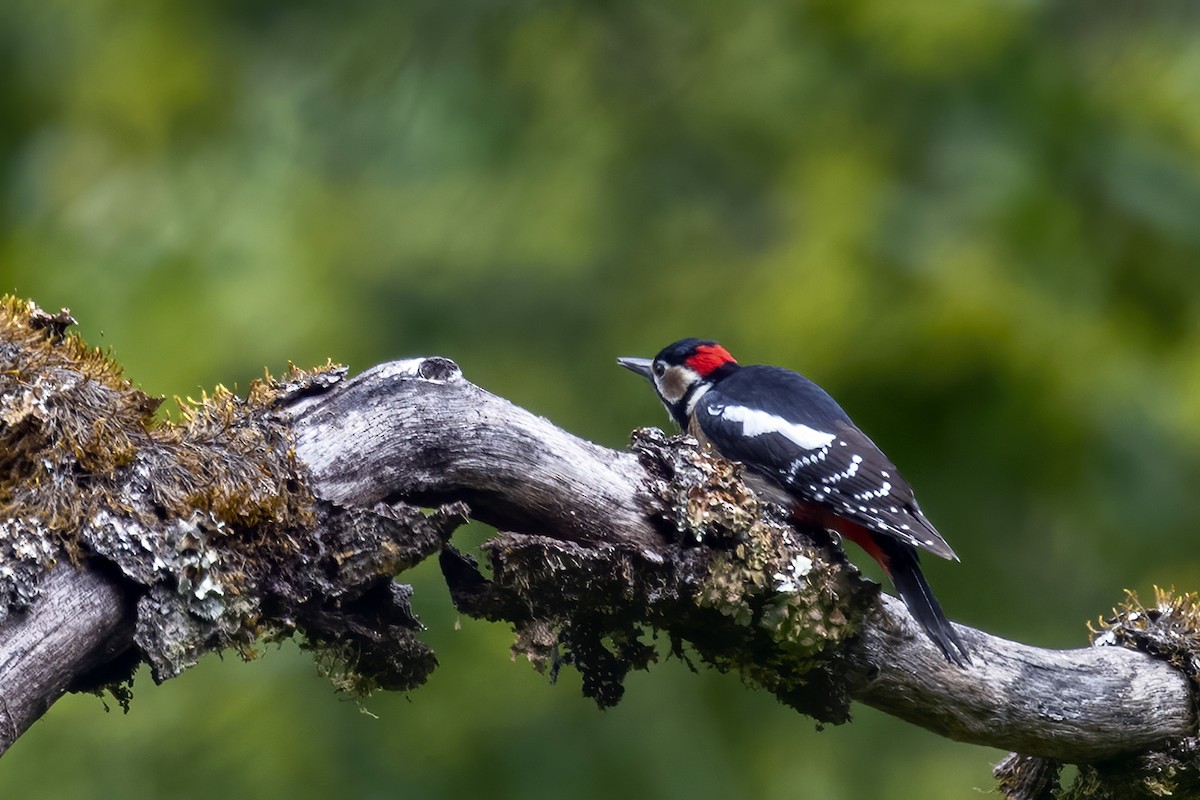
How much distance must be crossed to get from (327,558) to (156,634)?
12.8 inches

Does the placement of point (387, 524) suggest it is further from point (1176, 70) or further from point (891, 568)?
point (1176, 70)

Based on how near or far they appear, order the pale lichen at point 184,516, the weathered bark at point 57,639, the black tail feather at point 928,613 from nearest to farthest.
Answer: the weathered bark at point 57,639
the pale lichen at point 184,516
the black tail feather at point 928,613

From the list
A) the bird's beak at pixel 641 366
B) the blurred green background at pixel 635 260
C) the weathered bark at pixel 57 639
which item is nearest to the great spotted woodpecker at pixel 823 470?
the bird's beak at pixel 641 366

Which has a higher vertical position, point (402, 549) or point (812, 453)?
point (812, 453)

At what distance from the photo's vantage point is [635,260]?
6.43m

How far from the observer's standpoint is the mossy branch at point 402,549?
7.01 ft

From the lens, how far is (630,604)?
2590 mm

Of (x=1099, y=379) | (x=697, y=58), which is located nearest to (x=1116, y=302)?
(x=1099, y=379)

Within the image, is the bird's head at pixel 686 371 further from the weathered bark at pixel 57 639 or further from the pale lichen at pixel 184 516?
the weathered bark at pixel 57 639

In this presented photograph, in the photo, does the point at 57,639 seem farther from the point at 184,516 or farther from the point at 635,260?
the point at 635,260

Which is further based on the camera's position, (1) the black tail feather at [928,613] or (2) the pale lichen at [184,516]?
(1) the black tail feather at [928,613]

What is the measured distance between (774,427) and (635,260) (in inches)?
115

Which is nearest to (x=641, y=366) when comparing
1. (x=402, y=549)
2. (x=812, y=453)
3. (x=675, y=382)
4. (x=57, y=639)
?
(x=675, y=382)

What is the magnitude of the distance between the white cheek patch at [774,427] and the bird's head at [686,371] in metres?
0.57
